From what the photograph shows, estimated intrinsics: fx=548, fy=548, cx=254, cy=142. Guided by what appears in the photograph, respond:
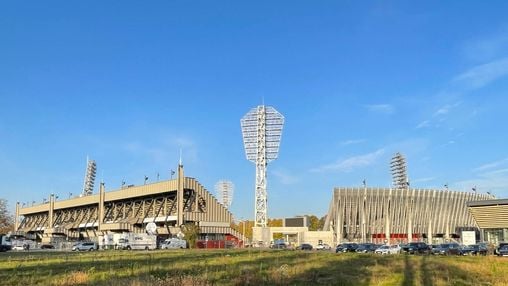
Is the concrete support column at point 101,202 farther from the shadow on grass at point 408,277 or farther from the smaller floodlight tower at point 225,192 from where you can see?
the shadow on grass at point 408,277

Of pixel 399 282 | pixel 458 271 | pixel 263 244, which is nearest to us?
pixel 399 282

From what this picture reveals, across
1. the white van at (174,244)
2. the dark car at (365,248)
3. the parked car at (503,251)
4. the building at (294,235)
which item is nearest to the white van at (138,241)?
the white van at (174,244)

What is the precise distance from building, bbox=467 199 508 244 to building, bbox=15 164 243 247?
157ft

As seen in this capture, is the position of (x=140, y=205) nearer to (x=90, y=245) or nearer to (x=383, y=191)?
(x=90, y=245)

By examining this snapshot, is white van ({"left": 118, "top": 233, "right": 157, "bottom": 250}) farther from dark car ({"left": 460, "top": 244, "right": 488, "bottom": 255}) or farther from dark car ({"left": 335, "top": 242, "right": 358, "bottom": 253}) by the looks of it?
dark car ({"left": 460, "top": 244, "right": 488, "bottom": 255})

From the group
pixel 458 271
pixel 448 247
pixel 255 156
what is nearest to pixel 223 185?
pixel 255 156

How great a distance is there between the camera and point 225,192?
162 meters

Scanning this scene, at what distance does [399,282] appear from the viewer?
76.3 feet

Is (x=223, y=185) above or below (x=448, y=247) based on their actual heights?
above

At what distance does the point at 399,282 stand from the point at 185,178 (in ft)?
303

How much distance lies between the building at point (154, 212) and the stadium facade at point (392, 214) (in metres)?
42.6

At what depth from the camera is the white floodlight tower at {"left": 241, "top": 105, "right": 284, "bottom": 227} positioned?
130 metres

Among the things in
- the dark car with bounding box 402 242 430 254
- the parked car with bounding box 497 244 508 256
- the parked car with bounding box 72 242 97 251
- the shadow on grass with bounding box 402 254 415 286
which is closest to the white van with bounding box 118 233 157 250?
the parked car with bounding box 72 242 97 251

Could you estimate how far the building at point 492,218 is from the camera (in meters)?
101
